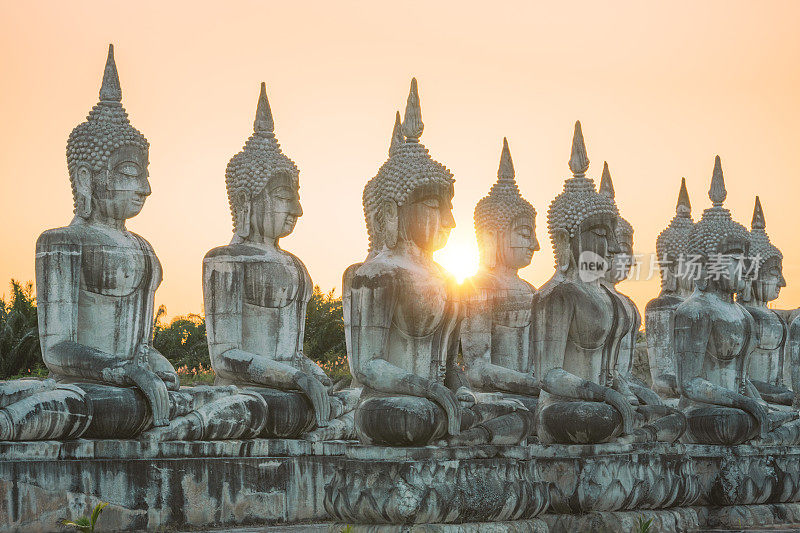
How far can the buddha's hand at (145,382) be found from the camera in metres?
13.0

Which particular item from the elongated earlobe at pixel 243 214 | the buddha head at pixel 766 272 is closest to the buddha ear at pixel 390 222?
the elongated earlobe at pixel 243 214

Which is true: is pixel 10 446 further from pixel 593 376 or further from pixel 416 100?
pixel 593 376

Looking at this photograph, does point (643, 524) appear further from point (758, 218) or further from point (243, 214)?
point (758, 218)

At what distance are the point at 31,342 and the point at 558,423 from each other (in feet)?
40.9

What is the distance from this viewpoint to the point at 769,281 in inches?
785

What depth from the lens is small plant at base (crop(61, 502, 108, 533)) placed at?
11.7 meters

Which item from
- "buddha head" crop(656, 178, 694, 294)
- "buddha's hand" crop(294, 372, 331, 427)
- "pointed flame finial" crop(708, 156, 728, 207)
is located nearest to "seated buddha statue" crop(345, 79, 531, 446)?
"buddha's hand" crop(294, 372, 331, 427)

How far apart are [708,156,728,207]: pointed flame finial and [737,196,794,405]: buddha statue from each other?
3.60 ft

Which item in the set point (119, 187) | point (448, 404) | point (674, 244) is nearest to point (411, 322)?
point (448, 404)

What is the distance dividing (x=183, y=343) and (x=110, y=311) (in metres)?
13.3

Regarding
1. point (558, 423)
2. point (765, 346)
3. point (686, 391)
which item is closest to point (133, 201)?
point (558, 423)

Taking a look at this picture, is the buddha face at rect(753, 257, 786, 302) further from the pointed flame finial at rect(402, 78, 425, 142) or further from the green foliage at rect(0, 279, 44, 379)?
the green foliage at rect(0, 279, 44, 379)

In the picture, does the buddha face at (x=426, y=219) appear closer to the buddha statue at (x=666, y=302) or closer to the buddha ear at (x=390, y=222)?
the buddha ear at (x=390, y=222)

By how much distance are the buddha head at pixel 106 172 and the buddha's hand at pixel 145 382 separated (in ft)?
5.41
